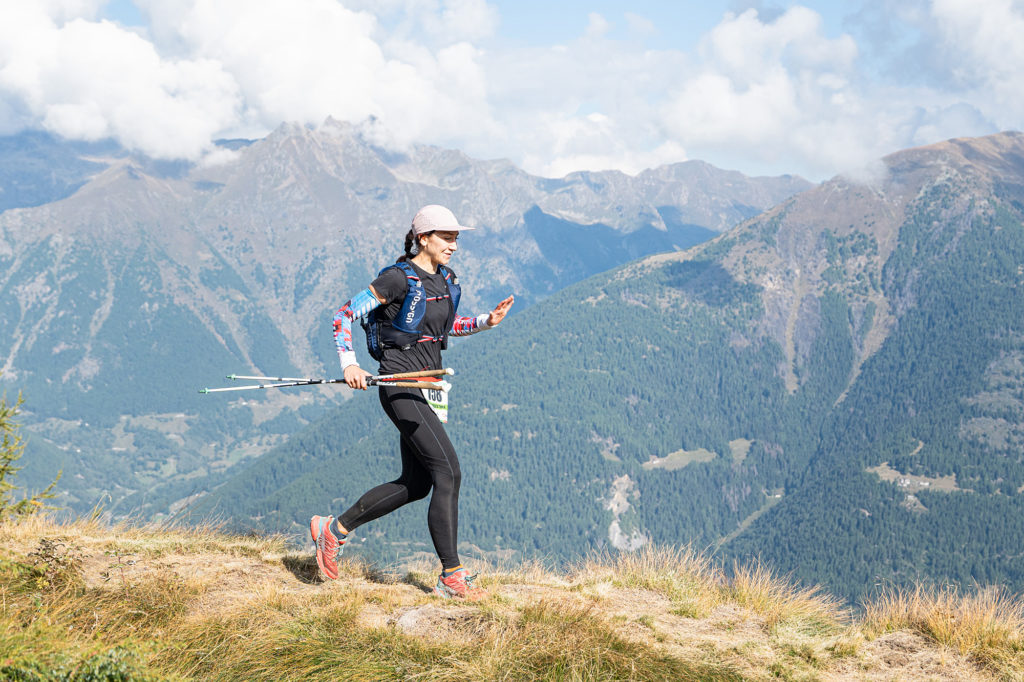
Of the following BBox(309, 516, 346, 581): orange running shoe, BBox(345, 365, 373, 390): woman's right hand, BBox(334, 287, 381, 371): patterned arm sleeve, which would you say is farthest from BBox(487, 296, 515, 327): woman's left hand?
BBox(309, 516, 346, 581): orange running shoe

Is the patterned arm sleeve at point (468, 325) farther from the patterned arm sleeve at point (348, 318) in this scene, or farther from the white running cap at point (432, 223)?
the patterned arm sleeve at point (348, 318)

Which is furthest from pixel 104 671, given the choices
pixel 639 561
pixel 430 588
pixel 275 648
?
pixel 639 561

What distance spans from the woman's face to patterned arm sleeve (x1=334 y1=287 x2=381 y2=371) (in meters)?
0.89

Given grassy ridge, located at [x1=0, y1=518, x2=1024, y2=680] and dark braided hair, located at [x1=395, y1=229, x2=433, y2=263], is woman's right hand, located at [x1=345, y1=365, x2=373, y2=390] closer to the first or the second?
dark braided hair, located at [x1=395, y1=229, x2=433, y2=263]

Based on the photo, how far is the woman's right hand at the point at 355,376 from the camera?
7570mm

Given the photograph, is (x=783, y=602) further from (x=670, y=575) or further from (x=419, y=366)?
(x=419, y=366)

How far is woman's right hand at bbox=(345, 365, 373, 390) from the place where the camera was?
7570 millimetres

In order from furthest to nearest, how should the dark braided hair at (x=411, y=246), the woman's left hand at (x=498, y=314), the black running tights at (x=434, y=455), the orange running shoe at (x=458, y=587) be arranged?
the woman's left hand at (x=498, y=314), the dark braided hair at (x=411, y=246), the black running tights at (x=434, y=455), the orange running shoe at (x=458, y=587)

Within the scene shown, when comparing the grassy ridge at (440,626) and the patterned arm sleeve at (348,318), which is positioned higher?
the patterned arm sleeve at (348,318)

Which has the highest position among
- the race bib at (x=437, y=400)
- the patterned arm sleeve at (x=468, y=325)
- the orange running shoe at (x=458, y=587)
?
the patterned arm sleeve at (x=468, y=325)

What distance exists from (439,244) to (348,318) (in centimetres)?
131

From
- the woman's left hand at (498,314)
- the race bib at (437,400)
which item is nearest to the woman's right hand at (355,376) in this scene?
the race bib at (437,400)

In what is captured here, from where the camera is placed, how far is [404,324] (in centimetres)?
831

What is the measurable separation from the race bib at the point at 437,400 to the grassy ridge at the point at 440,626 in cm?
199
